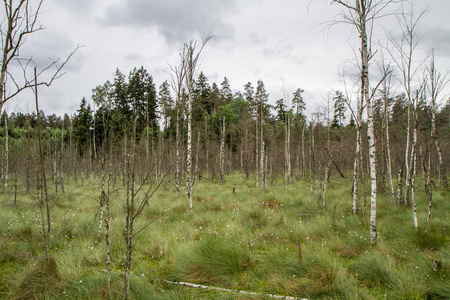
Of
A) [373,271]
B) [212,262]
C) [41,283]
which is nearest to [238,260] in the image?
[212,262]

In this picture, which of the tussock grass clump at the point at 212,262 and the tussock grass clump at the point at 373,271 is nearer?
the tussock grass clump at the point at 373,271

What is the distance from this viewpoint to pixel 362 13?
540 cm

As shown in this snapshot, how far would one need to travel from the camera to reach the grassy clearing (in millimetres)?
3334

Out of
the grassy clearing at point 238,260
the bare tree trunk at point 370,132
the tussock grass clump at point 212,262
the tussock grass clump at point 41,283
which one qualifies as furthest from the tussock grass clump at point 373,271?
the tussock grass clump at point 41,283

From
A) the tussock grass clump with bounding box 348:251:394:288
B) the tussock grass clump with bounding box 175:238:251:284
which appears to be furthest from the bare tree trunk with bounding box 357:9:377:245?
the tussock grass clump with bounding box 175:238:251:284

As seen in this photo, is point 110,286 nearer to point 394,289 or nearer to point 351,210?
point 394,289

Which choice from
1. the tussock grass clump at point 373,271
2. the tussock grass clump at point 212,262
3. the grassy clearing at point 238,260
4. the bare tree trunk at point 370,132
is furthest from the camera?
the bare tree trunk at point 370,132

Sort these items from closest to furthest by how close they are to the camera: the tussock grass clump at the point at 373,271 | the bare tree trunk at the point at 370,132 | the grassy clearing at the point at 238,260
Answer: the grassy clearing at the point at 238,260 → the tussock grass clump at the point at 373,271 → the bare tree trunk at the point at 370,132

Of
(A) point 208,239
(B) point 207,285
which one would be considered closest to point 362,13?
(A) point 208,239

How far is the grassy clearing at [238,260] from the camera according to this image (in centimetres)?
333

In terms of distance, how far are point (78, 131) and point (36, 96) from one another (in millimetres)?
33139

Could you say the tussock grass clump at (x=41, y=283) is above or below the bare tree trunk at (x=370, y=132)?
below

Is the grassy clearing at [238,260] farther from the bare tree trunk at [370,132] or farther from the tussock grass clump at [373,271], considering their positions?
the bare tree trunk at [370,132]

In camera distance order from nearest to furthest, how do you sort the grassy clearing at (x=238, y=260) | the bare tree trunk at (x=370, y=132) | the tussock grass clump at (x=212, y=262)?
the grassy clearing at (x=238, y=260) → the tussock grass clump at (x=212, y=262) → the bare tree trunk at (x=370, y=132)
